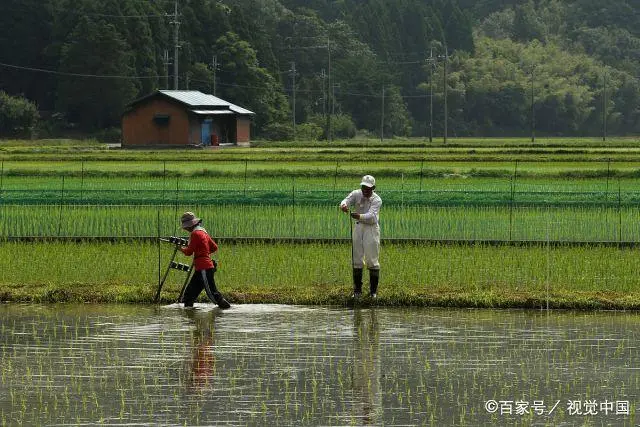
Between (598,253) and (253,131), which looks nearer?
(598,253)

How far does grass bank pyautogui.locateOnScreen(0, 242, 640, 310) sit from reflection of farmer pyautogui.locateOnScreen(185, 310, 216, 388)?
4.29ft

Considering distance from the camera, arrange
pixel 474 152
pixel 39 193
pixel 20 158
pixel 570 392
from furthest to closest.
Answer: pixel 474 152
pixel 20 158
pixel 39 193
pixel 570 392

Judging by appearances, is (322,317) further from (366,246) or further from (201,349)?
(201,349)

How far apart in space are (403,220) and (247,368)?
1334cm

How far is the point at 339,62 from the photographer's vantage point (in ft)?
381

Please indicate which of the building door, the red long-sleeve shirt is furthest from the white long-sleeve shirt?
the building door

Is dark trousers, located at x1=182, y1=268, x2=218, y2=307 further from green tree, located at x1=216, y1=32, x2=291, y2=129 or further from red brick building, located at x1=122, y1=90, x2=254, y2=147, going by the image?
green tree, located at x1=216, y1=32, x2=291, y2=129

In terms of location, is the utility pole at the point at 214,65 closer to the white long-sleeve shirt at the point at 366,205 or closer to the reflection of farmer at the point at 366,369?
the white long-sleeve shirt at the point at 366,205

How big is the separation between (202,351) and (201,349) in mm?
111

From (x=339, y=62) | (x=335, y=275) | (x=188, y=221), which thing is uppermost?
(x=339, y=62)

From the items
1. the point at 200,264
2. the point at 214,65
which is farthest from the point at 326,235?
the point at 214,65

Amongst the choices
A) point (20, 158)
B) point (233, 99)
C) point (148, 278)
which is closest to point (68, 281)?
point (148, 278)

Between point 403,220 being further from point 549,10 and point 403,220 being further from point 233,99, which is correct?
point 549,10

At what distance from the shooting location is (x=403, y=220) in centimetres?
2466
